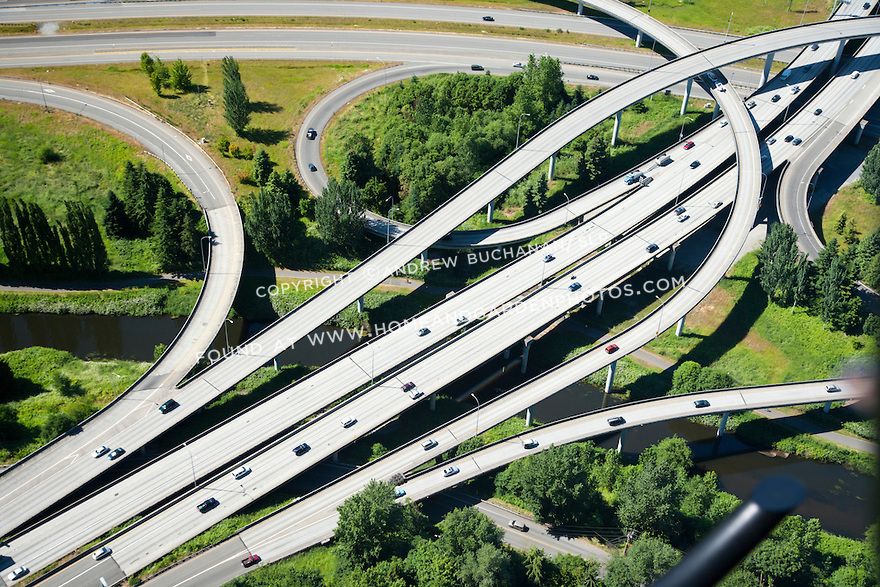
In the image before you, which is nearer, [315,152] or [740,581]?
[740,581]

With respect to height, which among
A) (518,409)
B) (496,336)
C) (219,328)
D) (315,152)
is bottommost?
(518,409)

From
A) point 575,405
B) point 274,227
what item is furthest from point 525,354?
point 274,227

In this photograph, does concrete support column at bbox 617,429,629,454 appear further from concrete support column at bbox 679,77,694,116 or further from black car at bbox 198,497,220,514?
concrete support column at bbox 679,77,694,116

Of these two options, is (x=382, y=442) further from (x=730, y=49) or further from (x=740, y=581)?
(x=730, y=49)

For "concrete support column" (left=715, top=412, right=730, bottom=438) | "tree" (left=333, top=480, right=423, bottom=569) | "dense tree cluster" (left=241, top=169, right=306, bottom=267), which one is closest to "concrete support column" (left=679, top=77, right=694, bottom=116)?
"concrete support column" (left=715, top=412, right=730, bottom=438)

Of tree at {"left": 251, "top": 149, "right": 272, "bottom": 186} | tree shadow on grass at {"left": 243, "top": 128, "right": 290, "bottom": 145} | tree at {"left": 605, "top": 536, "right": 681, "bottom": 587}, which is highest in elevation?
tree shadow on grass at {"left": 243, "top": 128, "right": 290, "bottom": 145}

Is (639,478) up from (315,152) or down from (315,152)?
down

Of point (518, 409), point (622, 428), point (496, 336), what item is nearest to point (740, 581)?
point (622, 428)
